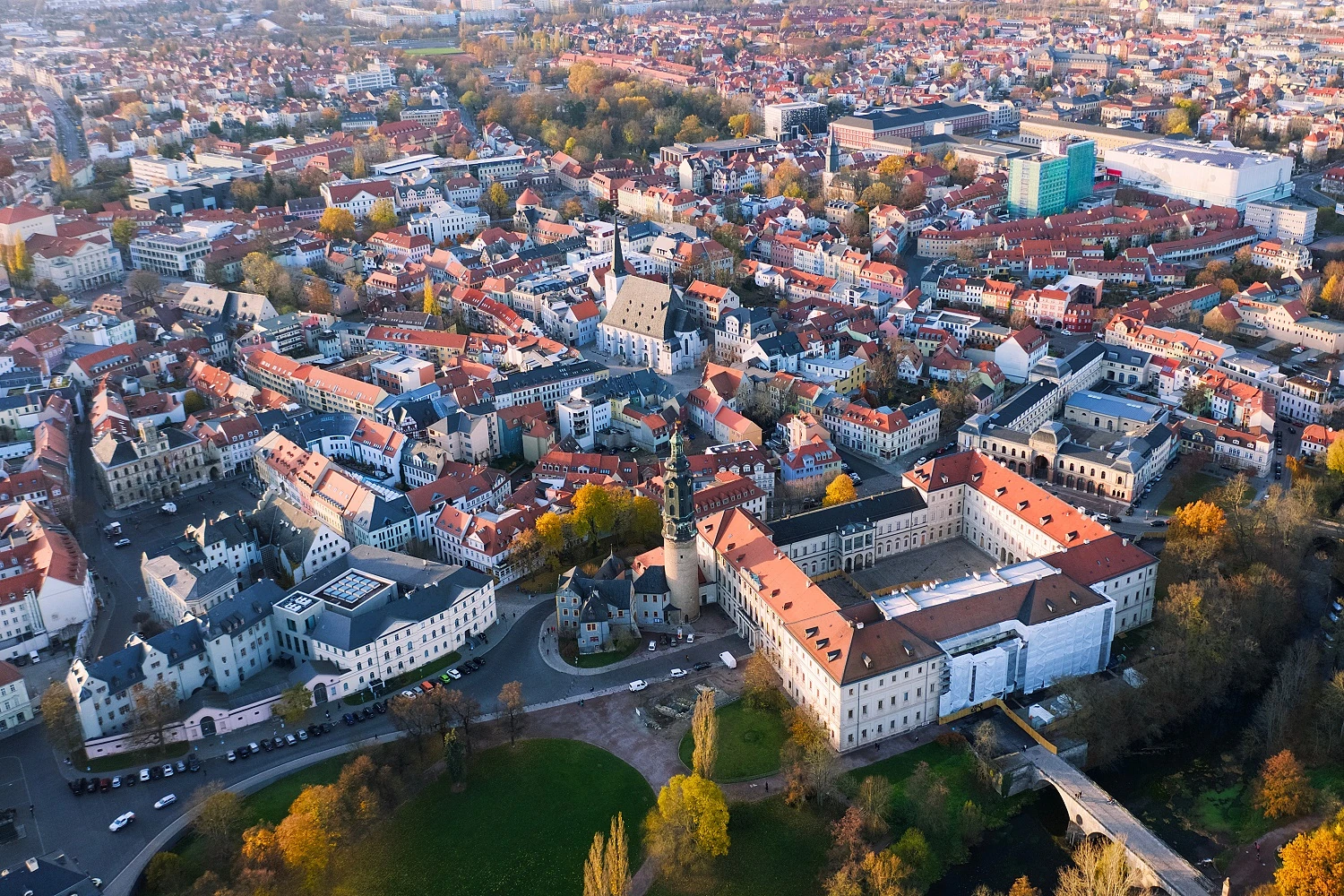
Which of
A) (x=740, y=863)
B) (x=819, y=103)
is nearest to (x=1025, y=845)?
(x=740, y=863)

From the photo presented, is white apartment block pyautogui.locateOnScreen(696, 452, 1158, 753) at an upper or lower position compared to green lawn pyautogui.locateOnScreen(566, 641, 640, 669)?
upper

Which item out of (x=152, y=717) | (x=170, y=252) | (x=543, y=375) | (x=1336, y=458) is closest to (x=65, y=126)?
(x=170, y=252)

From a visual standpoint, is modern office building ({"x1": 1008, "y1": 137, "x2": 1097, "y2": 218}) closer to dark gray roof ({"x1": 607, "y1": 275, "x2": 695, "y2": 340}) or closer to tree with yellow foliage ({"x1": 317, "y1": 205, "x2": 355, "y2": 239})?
dark gray roof ({"x1": 607, "y1": 275, "x2": 695, "y2": 340})

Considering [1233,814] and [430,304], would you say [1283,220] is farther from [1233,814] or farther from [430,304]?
[1233,814]

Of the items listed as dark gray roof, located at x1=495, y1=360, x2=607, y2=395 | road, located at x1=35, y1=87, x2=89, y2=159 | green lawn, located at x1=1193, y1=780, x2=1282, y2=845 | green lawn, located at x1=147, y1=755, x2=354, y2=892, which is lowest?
green lawn, located at x1=1193, y1=780, x2=1282, y2=845

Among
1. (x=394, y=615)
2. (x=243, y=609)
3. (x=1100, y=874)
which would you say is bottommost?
(x=1100, y=874)

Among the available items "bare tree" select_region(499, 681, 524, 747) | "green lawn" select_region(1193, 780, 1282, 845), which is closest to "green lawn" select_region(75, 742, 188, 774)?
"bare tree" select_region(499, 681, 524, 747)

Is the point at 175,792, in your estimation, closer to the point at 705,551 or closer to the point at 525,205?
the point at 705,551
